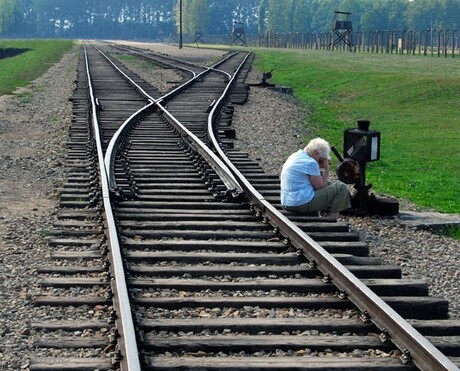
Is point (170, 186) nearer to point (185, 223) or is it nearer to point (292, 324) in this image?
point (185, 223)

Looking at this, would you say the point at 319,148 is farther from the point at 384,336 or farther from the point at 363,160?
the point at 384,336

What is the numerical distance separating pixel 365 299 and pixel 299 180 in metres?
3.19

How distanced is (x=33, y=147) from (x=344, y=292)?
9628mm

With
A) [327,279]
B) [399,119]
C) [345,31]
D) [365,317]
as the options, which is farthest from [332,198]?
[345,31]

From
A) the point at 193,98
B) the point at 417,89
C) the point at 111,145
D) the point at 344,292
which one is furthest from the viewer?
the point at 417,89

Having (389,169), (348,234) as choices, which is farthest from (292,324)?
(389,169)

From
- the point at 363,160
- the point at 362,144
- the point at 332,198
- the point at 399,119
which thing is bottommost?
the point at 399,119

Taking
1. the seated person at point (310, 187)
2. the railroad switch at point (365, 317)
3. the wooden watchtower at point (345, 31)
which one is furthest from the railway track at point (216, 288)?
the wooden watchtower at point (345, 31)

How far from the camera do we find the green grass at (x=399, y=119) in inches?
527

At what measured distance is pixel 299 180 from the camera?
9.14 metres

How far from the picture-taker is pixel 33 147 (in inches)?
594

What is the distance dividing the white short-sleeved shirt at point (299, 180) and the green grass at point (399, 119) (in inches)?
109

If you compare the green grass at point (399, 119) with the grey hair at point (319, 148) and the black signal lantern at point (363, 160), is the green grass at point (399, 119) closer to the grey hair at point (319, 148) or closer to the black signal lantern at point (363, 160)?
the black signal lantern at point (363, 160)

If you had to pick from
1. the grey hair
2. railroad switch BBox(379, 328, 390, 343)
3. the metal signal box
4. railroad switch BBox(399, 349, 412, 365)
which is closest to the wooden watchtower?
the metal signal box
